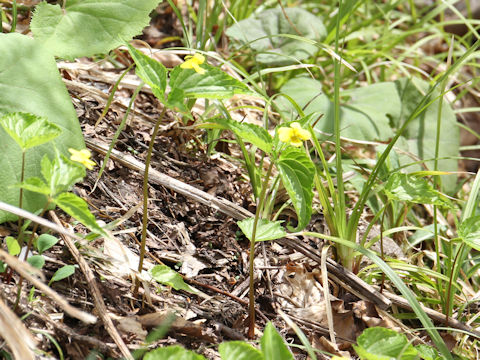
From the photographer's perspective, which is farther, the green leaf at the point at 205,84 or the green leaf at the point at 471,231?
the green leaf at the point at 471,231

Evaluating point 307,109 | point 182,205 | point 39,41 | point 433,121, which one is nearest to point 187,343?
point 182,205

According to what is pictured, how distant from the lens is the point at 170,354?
96 cm

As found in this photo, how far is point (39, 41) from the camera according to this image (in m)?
1.47

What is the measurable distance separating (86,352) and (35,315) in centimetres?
13

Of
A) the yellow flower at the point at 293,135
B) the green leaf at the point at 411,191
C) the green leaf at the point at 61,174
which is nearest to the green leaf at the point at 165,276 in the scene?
the green leaf at the point at 61,174

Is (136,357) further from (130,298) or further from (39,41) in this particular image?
(39,41)

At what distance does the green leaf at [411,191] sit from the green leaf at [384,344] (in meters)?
0.33

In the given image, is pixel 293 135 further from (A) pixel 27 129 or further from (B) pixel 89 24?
(B) pixel 89 24

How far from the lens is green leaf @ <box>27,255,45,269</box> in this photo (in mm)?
1136

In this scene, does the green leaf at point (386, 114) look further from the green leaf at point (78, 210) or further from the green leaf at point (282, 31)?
the green leaf at point (78, 210)

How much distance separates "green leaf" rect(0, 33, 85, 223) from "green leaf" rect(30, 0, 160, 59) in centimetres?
12

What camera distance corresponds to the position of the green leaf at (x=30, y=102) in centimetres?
122

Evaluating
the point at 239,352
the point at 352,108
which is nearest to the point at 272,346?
the point at 239,352

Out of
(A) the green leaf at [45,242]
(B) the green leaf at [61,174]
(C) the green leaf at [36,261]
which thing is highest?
(B) the green leaf at [61,174]
